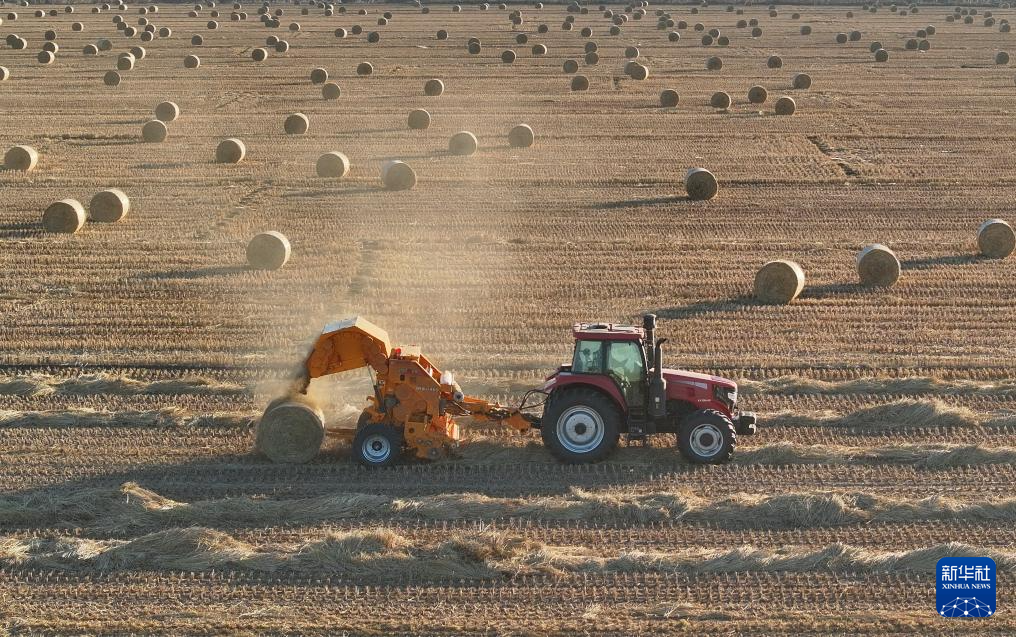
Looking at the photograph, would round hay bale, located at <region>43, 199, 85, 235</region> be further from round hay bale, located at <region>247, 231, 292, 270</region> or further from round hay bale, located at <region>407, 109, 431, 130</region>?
round hay bale, located at <region>407, 109, 431, 130</region>

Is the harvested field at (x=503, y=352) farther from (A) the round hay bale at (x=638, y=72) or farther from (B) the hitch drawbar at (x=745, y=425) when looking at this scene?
(A) the round hay bale at (x=638, y=72)

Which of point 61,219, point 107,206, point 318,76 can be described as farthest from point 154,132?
point 318,76

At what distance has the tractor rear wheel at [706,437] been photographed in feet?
38.0

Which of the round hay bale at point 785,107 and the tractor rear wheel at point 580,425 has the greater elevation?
the round hay bale at point 785,107

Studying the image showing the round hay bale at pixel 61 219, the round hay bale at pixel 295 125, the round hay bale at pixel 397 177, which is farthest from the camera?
the round hay bale at pixel 295 125

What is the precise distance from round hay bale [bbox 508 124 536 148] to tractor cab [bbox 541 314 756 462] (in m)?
17.1

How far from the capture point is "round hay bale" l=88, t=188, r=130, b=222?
70.7 feet

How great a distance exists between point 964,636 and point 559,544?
3282 mm

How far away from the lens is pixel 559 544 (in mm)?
10250

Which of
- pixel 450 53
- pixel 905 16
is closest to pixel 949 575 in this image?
pixel 450 53

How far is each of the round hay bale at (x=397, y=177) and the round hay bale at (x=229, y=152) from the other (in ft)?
13.8

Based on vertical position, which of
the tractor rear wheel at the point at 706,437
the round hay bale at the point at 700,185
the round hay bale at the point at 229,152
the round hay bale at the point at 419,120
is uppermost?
the round hay bale at the point at 419,120

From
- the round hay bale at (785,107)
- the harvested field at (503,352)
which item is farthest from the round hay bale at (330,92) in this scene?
the round hay bale at (785,107)

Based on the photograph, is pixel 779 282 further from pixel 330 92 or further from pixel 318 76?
pixel 318 76
